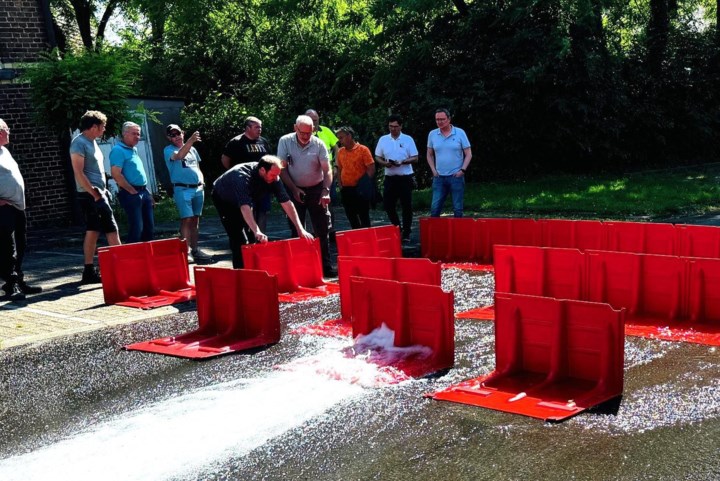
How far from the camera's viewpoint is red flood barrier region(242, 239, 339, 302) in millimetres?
9711

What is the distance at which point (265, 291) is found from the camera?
7.77 metres

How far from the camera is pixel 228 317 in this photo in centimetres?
813

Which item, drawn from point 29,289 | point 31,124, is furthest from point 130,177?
point 31,124

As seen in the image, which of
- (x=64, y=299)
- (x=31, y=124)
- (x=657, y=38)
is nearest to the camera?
(x=64, y=299)

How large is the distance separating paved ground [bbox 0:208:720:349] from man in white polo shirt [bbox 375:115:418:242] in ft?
2.30

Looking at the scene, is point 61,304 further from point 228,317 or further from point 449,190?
point 449,190

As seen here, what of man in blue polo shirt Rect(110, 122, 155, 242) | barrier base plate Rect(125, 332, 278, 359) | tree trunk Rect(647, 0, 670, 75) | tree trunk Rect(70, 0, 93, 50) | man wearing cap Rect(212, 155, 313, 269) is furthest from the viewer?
tree trunk Rect(70, 0, 93, 50)

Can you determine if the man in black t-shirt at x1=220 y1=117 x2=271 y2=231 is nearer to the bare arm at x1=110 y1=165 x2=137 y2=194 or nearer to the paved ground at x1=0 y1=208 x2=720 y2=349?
the bare arm at x1=110 y1=165 x2=137 y2=194

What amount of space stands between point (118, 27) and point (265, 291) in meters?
39.4

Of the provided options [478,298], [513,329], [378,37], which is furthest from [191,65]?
[513,329]

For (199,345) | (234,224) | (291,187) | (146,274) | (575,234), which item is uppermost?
(291,187)

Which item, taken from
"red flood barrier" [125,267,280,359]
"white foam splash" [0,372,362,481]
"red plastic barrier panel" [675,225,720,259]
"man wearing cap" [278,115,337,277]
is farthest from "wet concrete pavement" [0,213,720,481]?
"man wearing cap" [278,115,337,277]

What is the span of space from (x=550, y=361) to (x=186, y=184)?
7082mm

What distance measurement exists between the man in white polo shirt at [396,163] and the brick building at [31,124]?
7.28 m
